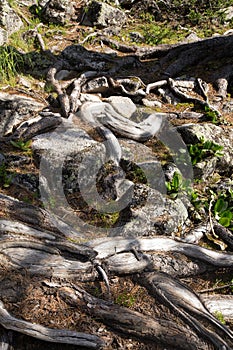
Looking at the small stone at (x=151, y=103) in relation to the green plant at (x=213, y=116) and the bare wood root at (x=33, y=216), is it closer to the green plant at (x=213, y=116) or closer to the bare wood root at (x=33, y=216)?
the green plant at (x=213, y=116)

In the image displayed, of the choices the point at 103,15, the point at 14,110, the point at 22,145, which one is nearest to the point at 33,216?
the point at 22,145

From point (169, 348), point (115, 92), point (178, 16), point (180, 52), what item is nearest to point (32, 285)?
point (169, 348)

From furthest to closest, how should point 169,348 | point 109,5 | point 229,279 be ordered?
1. point 109,5
2. point 229,279
3. point 169,348

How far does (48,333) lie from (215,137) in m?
5.54

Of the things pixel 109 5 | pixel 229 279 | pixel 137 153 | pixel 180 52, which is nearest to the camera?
pixel 229 279

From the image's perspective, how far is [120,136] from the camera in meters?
7.08

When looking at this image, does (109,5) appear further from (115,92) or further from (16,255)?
(16,255)

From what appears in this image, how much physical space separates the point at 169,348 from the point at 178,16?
570 inches

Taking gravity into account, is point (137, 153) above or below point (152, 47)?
below

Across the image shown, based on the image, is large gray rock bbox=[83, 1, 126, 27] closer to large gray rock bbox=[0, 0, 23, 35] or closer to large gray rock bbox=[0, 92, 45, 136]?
large gray rock bbox=[0, 0, 23, 35]

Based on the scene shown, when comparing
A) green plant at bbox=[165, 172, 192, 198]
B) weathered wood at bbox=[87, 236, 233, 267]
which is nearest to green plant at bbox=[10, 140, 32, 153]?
weathered wood at bbox=[87, 236, 233, 267]

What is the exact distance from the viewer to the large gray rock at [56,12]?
1248cm

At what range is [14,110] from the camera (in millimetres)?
7355

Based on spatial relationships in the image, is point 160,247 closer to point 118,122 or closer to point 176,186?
point 176,186
